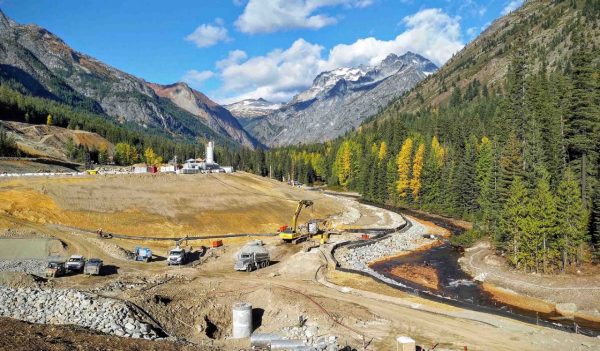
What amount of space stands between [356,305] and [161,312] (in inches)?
705

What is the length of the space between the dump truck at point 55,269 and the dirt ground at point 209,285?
4.78ft

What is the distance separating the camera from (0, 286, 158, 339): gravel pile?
31.4 meters

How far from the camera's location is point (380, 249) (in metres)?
79.6

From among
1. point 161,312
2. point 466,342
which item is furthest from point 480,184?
point 161,312

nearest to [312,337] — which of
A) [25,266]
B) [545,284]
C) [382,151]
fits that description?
[545,284]


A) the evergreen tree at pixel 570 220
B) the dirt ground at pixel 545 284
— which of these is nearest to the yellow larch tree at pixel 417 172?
the dirt ground at pixel 545 284

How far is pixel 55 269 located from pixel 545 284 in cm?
5858

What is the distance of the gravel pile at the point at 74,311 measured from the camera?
103ft

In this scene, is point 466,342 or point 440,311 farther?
point 440,311

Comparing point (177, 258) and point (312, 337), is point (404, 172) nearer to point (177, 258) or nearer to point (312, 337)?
point (177, 258)

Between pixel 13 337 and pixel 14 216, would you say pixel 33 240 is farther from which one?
pixel 13 337

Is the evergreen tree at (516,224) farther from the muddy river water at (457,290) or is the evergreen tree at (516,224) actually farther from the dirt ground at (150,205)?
the dirt ground at (150,205)

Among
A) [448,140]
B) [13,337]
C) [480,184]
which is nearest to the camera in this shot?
[13,337]

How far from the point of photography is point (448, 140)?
164m
